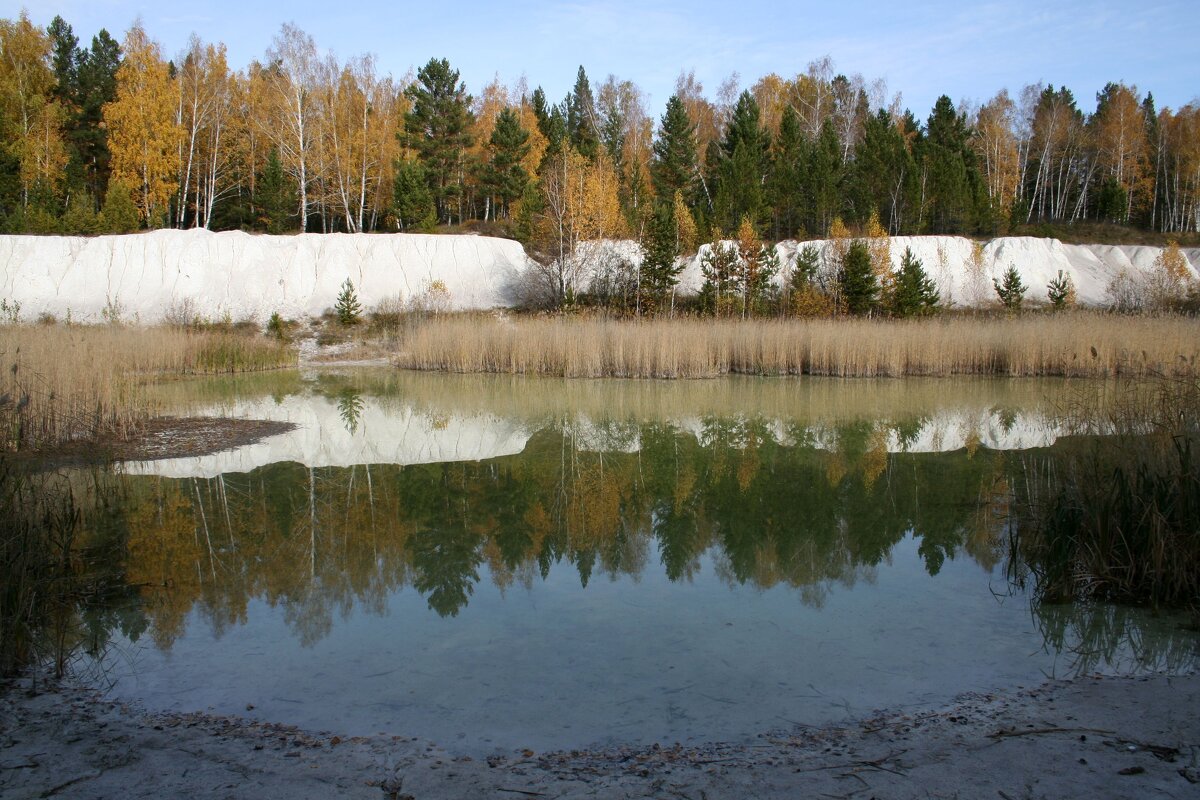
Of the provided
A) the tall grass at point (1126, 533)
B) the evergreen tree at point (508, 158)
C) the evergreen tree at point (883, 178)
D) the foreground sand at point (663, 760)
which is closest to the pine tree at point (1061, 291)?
the evergreen tree at point (883, 178)

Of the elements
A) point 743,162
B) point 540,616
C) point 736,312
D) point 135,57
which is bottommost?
point 540,616

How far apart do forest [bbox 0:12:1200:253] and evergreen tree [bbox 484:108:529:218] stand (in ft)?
0.40

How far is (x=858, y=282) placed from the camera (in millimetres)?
27125

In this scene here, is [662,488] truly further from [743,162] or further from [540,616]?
[743,162]

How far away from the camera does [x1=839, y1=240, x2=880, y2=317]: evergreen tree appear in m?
27.0

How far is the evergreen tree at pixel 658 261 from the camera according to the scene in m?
27.5

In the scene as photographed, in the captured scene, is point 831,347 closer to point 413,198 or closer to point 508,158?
point 413,198

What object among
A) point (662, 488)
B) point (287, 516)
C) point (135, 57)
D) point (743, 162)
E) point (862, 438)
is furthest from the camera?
point (743, 162)

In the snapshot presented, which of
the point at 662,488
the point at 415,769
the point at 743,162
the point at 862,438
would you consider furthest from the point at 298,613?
the point at 743,162

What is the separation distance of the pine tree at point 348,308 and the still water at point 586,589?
1745 centimetres

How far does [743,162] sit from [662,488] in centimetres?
2908

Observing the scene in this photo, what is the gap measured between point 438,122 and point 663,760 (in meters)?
35.9

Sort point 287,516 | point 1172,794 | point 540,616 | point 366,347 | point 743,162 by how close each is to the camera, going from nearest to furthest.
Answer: point 1172,794 → point 540,616 → point 287,516 → point 366,347 → point 743,162

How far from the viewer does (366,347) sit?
23625mm
